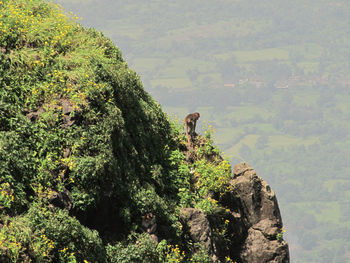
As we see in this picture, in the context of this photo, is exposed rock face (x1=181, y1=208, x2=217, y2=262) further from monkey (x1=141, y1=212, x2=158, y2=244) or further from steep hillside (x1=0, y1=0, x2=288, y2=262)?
monkey (x1=141, y1=212, x2=158, y2=244)

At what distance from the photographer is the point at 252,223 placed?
22531 mm

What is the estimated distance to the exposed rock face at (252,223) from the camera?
2169 cm

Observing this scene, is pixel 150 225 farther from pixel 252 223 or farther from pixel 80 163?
pixel 252 223

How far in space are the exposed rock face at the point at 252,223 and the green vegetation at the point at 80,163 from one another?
824 millimetres

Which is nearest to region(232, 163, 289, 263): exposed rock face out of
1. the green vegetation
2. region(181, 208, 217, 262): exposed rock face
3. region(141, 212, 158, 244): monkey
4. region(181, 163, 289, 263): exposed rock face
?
region(181, 163, 289, 263): exposed rock face

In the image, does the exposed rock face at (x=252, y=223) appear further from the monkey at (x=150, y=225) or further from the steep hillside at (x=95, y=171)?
the monkey at (x=150, y=225)

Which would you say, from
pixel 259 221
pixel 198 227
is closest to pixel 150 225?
pixel 198 227

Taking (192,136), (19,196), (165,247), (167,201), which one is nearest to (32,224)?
(19,196)

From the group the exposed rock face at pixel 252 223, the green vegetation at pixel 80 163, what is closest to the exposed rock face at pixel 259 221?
the exposed rock face at pixel 252 223

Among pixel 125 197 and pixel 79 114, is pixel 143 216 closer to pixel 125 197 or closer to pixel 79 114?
pixel 125 197

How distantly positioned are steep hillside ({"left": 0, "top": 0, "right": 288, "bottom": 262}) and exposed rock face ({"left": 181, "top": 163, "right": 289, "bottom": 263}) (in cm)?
4

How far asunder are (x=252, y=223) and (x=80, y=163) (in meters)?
9.57

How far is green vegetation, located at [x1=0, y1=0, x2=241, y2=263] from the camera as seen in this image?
14.0 meters

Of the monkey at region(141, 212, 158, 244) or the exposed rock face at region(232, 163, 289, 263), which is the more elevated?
the exposed rock face at region(232, 163, 289, 263)
